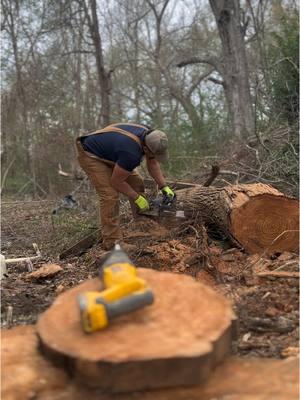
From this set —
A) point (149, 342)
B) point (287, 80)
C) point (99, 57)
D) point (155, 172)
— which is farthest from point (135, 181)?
point (99, 57)

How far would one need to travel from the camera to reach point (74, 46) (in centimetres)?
1414

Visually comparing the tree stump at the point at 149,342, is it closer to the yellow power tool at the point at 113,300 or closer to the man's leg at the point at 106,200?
the yellow power tool at the point at 113,300

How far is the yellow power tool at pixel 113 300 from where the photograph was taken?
6.79 feet

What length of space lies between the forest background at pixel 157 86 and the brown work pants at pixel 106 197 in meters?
1.88

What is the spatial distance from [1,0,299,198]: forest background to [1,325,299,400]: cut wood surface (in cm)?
378

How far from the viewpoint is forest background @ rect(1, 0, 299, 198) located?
786 centimetres

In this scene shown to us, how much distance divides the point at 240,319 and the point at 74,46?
12766 mm

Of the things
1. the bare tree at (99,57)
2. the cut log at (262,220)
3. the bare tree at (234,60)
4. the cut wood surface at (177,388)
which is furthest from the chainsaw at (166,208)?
the bare tree at (99,57)

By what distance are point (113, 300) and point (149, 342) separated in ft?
0.86

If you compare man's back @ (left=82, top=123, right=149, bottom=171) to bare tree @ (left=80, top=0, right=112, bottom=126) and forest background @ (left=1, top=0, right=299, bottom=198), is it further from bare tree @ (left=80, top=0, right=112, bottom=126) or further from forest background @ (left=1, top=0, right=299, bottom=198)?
bare tree @ (left=80, top=0, right=112, bottom=126)

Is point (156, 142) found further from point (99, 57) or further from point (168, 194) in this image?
point (99, 57)

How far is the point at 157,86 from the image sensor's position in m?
17.3

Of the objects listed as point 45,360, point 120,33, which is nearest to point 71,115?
point 120,33

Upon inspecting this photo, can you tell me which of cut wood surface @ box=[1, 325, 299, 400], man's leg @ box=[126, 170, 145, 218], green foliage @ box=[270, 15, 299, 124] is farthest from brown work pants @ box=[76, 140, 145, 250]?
green foliage @ box=[270, 15, 299, 124]
